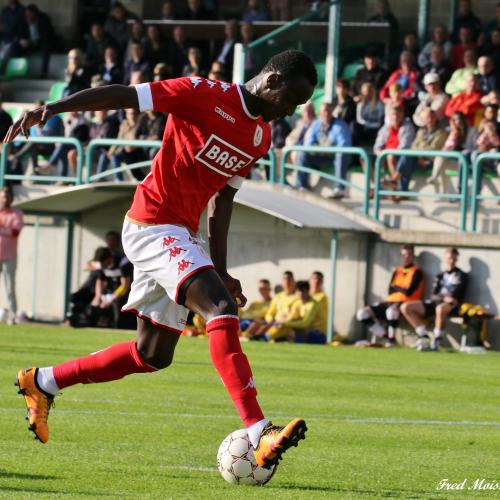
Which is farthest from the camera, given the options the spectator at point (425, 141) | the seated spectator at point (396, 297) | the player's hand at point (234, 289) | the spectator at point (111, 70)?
the spectator at point (111, 70)

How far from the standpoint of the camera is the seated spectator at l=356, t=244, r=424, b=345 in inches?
858

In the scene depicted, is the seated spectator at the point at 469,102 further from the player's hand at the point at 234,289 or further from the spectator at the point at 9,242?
the player's hand at the point at 234,289

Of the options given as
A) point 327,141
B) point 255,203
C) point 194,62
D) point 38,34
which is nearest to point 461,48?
point 327,141

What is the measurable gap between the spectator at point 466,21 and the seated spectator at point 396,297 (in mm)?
5041

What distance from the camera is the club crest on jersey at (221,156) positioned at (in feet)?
26.1

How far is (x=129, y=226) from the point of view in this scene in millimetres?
8055

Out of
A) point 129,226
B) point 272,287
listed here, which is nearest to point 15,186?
point 272,287

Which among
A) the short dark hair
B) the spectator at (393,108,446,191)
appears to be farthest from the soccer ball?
the spectator at (393,108,446,191)

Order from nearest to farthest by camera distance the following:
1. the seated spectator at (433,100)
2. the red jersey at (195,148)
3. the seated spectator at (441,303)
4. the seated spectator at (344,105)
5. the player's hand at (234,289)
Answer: the red jersey at (195,148) → the player's hand at (234,289) → the seated spectator at (441,303) → the seated spectator at (433,100) → the seated spectator at (344,105)

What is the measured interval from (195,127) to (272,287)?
1584 cm

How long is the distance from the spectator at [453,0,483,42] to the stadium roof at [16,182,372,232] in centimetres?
452

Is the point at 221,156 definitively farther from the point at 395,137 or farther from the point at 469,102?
the point at 469,102

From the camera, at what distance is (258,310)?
22.7 meters

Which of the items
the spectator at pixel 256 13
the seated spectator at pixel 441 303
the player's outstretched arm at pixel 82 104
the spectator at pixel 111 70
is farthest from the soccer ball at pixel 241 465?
the spectator at pixel 256 13
